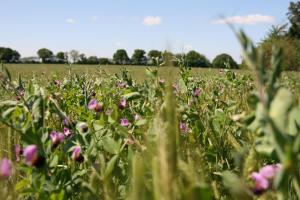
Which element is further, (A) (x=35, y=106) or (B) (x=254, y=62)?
(A) (x=35, y=106)

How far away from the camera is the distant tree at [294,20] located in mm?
44500

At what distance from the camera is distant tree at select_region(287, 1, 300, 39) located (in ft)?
146

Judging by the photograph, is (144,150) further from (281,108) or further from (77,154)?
(281,108)

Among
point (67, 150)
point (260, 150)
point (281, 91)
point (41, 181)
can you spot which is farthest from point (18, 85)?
point (281, 91)

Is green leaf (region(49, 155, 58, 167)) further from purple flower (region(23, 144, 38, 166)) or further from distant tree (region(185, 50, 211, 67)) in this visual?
distant tree (region(185, 50, 211, 67))

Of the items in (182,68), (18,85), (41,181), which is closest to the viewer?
(41,181)

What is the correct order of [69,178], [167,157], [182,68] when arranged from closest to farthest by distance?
[167,157]
[69,178]
[182,68]

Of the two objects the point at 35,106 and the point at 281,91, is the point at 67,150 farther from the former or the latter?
the point at 281,91

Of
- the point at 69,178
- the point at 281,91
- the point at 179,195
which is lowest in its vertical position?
the point at 69,178

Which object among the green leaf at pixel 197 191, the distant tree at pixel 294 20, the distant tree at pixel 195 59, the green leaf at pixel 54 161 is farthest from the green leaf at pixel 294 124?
the distant tree at pixel 294 20

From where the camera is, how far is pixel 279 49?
2.16 feet

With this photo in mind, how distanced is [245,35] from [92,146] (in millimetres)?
758

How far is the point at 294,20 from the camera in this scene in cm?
4553

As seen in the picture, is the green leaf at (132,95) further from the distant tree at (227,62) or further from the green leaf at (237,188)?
the distant tree at (227,62)
